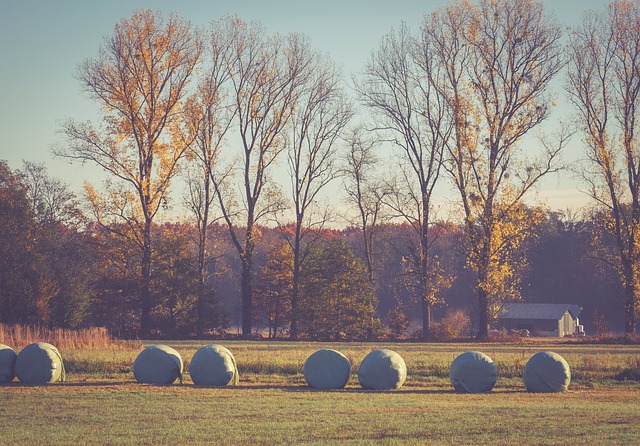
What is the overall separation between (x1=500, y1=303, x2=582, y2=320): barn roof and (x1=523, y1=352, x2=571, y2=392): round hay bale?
58.9 meters

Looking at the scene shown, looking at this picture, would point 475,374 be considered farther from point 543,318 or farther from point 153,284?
point 543,318

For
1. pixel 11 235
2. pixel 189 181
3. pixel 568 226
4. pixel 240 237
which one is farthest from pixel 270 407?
pixel 568 226

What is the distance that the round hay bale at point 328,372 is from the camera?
83.4 ft

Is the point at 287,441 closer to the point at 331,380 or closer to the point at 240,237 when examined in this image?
the point at 331,380

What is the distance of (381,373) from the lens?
25.1m

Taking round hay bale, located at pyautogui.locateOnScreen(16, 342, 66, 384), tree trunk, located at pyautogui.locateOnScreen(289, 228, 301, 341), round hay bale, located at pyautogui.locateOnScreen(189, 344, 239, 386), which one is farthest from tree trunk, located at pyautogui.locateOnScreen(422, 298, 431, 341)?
round hay bale, located at pyautogui.locateOnScreen(16, 342, 66, 384)

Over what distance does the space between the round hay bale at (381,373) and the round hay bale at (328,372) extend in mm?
520

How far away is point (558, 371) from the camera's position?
2480cm

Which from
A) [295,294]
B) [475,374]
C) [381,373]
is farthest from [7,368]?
[295,294]

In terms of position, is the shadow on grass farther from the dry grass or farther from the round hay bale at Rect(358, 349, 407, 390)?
the dry grass

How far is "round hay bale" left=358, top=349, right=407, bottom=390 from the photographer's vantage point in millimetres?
25141

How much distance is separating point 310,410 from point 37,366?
1025cm

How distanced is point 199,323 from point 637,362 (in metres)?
30.2

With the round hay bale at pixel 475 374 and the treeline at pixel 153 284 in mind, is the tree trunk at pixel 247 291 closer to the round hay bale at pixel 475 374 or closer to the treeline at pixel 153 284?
the treeline at pixel 153 284
